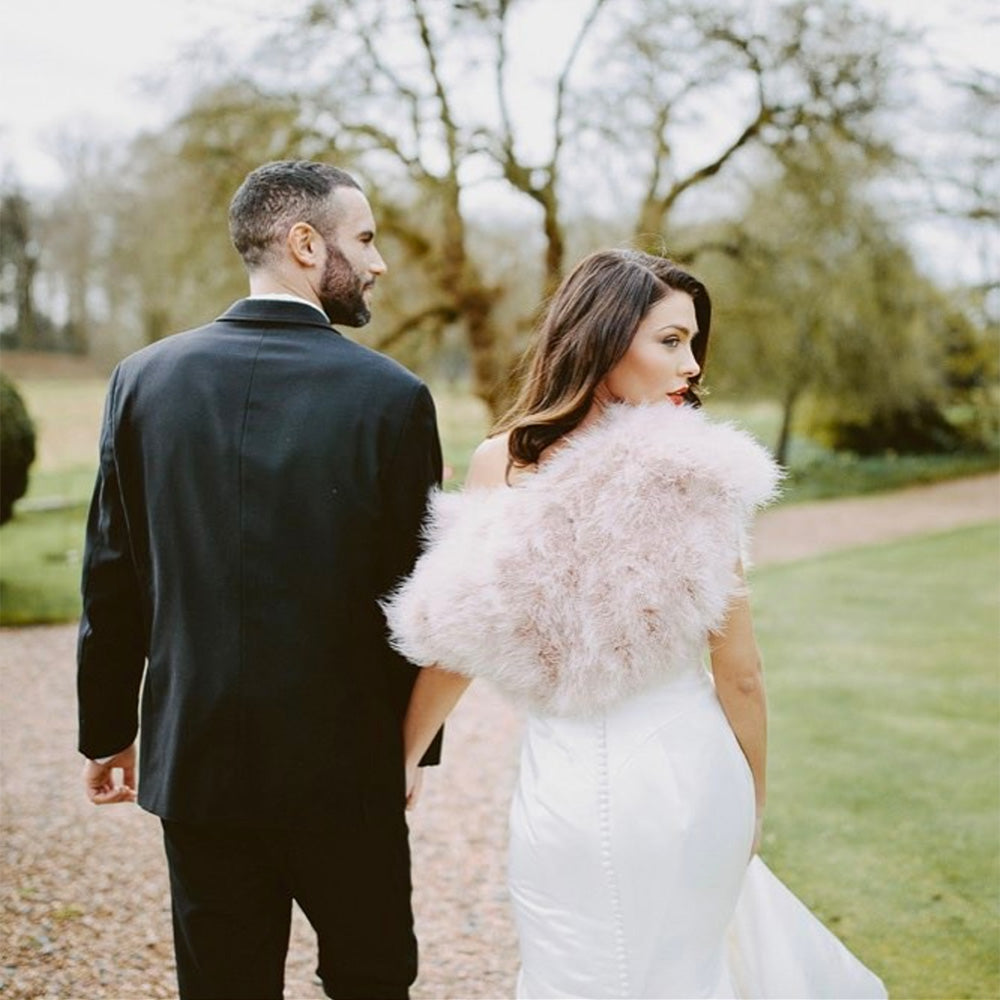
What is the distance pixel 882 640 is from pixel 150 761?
7040mm

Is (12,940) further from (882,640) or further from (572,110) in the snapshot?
(572,110)

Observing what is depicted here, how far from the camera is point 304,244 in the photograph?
198 centimetres

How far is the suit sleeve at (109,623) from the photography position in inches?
79.4

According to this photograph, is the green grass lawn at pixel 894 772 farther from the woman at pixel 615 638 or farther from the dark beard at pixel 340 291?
the dark beard at pixel 340 291

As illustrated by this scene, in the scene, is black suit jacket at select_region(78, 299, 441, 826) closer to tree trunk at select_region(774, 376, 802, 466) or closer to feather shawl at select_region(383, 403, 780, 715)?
feather shawl at select_region(383, 403, 780, 715)

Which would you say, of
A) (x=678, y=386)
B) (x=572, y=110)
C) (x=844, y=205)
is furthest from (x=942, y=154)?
(x=678, y=386)

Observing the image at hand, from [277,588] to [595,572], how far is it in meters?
0.56

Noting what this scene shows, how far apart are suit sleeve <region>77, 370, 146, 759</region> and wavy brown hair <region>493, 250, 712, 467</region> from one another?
776mm

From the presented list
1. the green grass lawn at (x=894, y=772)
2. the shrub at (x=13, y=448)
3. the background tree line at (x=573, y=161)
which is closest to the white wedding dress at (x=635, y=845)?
the green grass lawn at (x=894, y=772)

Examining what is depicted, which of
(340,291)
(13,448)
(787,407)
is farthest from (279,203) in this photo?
(787,407)

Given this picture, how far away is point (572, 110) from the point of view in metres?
12.2

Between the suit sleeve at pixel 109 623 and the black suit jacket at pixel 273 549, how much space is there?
13 cm

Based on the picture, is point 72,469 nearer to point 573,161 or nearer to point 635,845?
point 573,161

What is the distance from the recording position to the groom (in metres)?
1.82
